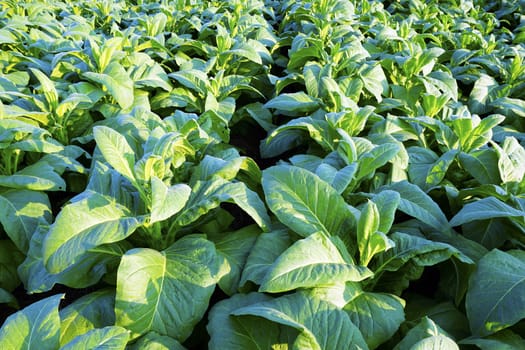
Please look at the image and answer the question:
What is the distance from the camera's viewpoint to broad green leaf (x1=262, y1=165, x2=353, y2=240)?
1919 millimetres

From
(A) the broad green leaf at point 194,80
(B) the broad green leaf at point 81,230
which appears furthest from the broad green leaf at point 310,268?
(A) the broad green leaf at point 194,80

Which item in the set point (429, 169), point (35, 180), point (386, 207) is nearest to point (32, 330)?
point (35, 180)

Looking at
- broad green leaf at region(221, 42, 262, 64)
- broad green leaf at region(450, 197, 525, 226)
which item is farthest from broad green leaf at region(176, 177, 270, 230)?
broad green leaf at region(221, 42, 262, 64)

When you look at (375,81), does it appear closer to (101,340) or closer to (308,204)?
(308,204)

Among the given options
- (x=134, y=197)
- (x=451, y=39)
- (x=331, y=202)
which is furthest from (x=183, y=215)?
(x=451, y=39)

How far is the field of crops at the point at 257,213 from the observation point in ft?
5.29

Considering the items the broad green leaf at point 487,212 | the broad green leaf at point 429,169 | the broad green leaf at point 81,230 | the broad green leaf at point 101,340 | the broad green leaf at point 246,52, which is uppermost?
the broad green leaf at point 246,52

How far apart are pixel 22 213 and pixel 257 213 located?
122 centimetres

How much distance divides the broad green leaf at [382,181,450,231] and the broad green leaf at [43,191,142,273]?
119cm

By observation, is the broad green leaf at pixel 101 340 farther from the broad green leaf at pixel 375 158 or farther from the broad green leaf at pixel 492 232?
the broad green leaf at pixel 492 232

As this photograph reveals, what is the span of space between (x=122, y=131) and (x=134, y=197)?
551 millimetres

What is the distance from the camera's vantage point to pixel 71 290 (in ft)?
8.21

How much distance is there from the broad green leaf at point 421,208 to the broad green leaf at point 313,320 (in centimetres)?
68

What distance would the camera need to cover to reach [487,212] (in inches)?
71.7
